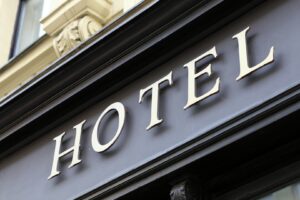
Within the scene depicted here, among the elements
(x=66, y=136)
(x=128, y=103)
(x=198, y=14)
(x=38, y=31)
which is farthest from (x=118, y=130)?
(x=38, y=31)

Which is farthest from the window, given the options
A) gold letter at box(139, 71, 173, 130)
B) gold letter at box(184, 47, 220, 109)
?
gold letter at box(184, 47, 220, 109)

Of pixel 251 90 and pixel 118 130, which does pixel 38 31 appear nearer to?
pixel 118 130

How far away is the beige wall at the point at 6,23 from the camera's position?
11.1m

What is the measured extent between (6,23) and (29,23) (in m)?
0.36

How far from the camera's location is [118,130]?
6797mm

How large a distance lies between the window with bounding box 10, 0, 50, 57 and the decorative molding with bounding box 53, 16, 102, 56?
1.78 meters

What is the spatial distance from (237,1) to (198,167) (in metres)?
1.42

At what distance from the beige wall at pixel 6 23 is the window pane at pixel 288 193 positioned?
20.2 feet

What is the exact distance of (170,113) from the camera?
646 centimetres

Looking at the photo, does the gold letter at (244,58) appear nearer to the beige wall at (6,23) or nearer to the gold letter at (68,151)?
the gold letter at (68,151)

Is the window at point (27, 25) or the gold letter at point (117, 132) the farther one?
the window at point (27, 25)

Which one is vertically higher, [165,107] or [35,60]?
[35,60]

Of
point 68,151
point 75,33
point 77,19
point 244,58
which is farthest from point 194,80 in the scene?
point 77,19

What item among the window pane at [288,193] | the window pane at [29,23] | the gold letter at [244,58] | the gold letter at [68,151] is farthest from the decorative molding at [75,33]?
the window pane at [288,193]
